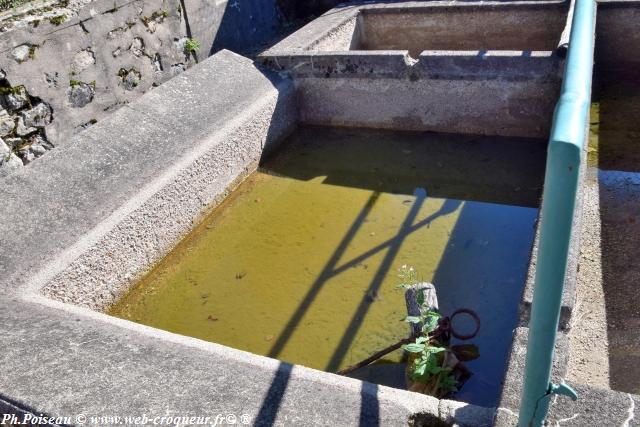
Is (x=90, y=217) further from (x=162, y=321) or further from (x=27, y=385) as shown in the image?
(x=27, y=385)

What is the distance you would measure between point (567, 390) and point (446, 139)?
141 inches

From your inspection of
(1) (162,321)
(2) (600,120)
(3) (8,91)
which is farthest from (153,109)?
(2) (600,120)

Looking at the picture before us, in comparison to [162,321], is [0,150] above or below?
above

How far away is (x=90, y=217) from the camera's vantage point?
326 centimetres

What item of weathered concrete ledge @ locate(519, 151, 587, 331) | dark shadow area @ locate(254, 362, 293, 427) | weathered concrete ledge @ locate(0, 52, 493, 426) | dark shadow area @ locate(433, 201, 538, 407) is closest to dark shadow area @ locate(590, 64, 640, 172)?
dark shadow area @ locate(433, 201, 538, 407)

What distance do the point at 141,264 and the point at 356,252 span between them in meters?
1.41

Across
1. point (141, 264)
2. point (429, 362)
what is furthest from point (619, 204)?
point (141, 264)

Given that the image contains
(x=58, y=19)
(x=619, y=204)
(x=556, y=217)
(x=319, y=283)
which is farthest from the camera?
(x=58, y=19)

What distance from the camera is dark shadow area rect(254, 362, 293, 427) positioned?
1.85 meters

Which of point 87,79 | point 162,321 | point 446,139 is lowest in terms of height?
point 162,321

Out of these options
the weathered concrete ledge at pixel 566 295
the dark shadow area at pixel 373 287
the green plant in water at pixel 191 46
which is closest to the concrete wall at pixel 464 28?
the green plant in water at pixel 191 46

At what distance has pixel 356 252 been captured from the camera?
3.57m

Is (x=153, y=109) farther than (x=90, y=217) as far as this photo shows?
Yes

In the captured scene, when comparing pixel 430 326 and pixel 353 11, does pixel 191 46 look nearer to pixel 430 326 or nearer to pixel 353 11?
pixel 353 11
